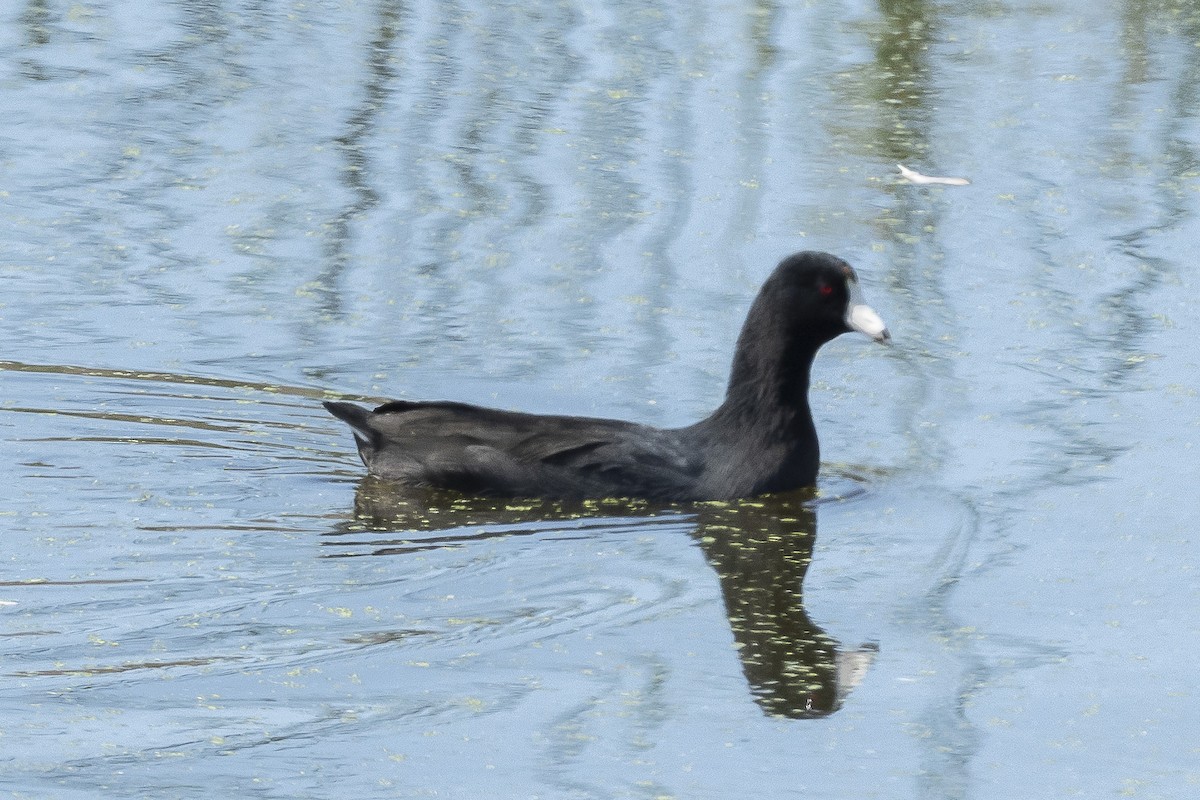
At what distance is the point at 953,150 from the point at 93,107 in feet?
12.0

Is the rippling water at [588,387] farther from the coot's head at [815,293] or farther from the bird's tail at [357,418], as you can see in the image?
the coot's head at [815,293]

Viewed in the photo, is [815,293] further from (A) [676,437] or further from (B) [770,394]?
(A) [676,437]

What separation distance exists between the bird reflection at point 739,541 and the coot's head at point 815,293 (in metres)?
0.50

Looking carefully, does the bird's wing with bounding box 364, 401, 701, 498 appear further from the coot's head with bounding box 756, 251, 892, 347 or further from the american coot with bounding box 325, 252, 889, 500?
the coot's head with bounding box 756, 251, 892, 347

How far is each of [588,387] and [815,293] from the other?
0.90 meters

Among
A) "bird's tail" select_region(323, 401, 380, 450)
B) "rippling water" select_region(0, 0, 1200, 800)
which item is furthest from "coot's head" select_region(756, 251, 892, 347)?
"bird's tail" select_region(323, 401, 380, 450)

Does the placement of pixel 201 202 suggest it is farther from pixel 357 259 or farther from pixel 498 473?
pixel 498 473

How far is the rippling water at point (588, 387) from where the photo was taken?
4.27m

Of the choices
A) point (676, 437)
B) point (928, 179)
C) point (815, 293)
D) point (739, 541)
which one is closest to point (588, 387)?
point (676, 437)

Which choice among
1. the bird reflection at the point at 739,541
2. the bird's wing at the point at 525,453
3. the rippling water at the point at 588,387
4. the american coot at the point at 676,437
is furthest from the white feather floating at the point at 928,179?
the bird's wing at the point at 525,453

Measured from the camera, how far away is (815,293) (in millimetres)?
6133

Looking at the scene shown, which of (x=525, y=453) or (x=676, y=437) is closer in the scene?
(x=525, y=453)

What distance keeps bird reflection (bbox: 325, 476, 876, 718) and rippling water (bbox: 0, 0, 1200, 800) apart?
0.06 ft

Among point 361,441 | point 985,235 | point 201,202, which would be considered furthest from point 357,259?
point 985,235
